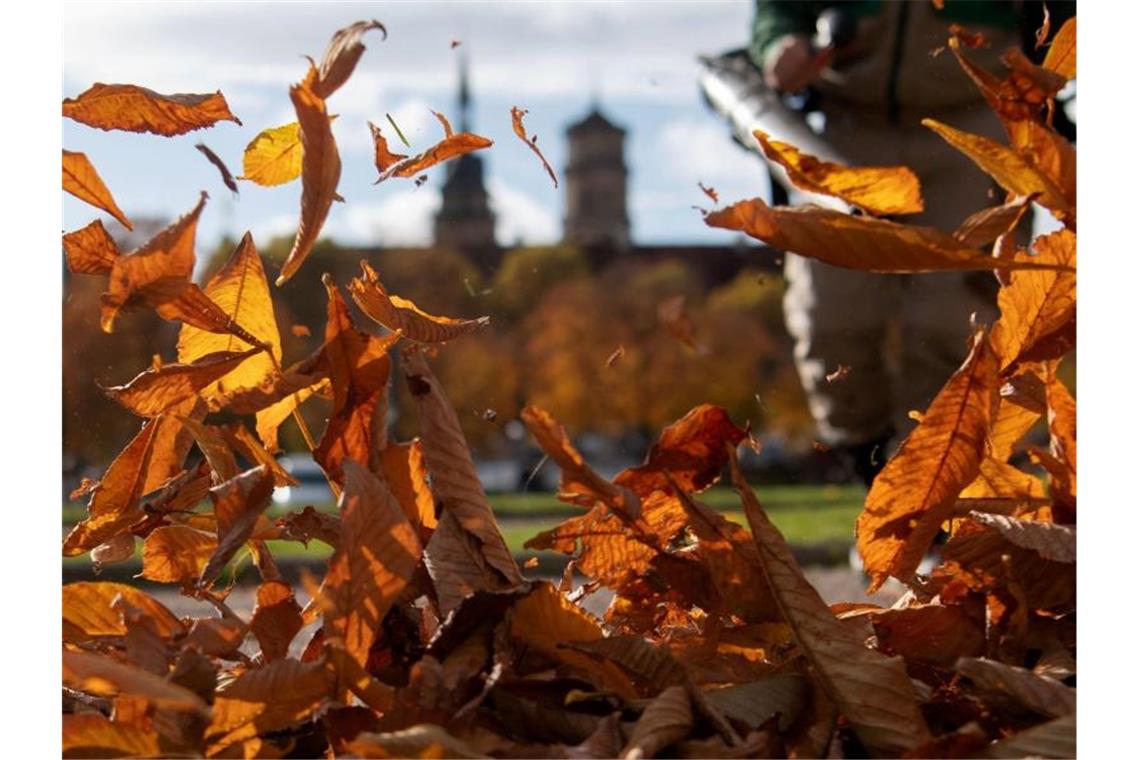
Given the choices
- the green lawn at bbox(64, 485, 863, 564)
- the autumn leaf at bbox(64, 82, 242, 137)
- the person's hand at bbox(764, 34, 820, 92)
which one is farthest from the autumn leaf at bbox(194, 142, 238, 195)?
the person's hand at bbox(764, 34, 820, 92)

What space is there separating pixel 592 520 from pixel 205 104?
36 cm

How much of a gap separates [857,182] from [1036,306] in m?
0.15

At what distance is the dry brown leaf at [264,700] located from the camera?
722 mm

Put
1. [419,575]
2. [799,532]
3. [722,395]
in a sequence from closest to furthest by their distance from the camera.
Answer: [419,575] < [799,532] < [722,395]

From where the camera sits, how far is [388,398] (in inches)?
33.4

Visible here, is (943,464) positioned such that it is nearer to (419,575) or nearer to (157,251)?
(419,575)

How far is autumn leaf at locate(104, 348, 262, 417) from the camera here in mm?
901

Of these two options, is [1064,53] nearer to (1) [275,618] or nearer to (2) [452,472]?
(2) [452,472]

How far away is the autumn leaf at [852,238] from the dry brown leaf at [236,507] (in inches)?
12.4

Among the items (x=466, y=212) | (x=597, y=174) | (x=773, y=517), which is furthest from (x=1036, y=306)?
(x=597, y=174)

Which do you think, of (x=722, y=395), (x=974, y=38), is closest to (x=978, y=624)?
(x=974, y=38)

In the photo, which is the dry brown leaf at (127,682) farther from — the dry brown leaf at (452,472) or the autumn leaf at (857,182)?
the autumn leaf at (857,182)

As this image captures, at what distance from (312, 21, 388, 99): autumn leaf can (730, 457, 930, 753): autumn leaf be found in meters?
0.30

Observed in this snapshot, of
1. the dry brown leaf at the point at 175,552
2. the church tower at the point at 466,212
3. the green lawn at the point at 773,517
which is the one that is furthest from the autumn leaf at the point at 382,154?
the church tower at the point at 466,212
